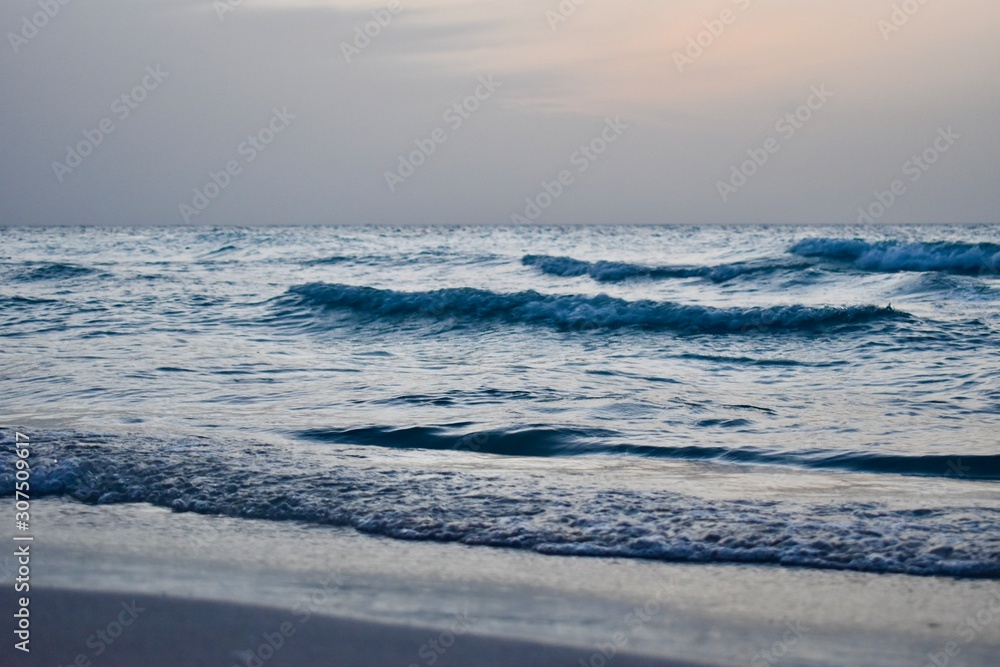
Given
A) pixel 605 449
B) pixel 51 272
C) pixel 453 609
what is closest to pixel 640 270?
pixel 51 272

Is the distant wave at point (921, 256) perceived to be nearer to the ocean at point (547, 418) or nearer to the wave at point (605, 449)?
the ocean at point (547, 418)

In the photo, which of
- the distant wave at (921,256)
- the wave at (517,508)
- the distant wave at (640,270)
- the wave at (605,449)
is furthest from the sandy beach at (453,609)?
the distant wave at (921,256)

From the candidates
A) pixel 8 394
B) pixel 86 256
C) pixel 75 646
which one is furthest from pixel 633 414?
pixel 86 256

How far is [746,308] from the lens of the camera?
52.2 feet

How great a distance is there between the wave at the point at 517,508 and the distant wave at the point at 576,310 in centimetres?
935

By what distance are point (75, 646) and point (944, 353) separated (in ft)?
34.6

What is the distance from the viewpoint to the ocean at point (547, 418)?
4.67m

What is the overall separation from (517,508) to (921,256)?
2501 cm

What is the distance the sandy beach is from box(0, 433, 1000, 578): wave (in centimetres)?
19

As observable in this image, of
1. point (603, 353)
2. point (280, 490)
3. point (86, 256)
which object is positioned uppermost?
point (280, 490)

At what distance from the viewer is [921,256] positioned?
86.0 feet

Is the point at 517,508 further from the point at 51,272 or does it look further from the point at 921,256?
the point at 921,256

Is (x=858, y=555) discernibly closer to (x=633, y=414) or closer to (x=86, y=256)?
(x=633, y=414)

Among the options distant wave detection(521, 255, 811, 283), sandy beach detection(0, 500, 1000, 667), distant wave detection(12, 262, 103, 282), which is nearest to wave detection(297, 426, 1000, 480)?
sandy beach detection(0, 500, 1000, 667)
